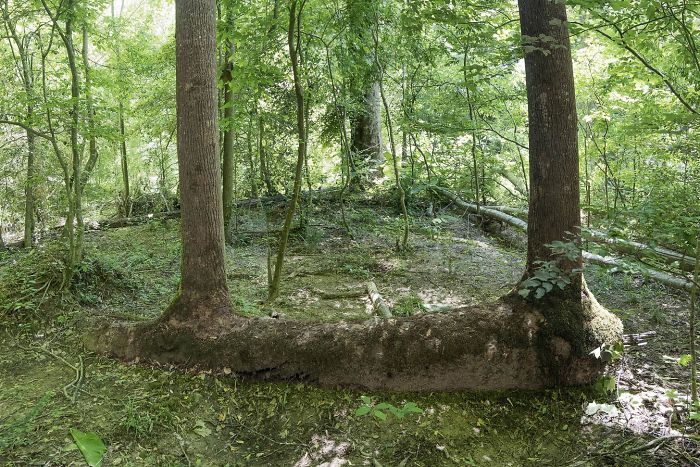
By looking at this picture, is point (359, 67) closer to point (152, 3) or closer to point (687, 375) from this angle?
point (687, 375)

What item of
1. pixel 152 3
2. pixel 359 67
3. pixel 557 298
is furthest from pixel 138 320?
pixel 152 3

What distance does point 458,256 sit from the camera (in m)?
7.72

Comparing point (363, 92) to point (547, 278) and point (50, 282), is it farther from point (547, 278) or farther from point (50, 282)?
point (547, 278)

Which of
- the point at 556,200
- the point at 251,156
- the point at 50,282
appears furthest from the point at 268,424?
the point at 251,156

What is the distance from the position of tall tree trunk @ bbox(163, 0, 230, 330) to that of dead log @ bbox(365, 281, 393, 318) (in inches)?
71.6

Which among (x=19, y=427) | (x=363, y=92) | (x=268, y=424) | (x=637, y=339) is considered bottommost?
(x=268, y=424)

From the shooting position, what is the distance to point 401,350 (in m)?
3.68

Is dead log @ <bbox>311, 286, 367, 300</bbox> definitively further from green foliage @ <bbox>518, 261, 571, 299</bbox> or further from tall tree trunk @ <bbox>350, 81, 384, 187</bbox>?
tall tree trunk @ <bbox>350, 81, 384, 187</bbox>

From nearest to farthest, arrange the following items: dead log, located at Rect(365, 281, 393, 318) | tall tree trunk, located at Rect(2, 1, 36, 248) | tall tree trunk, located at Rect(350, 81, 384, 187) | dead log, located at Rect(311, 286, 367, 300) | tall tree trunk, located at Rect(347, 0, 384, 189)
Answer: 1. dead log, located at Rect(365, 281, 393, 318)
2. dead log, located at Rect(311, 286, 367, 300)
3. tall tree trunk, located at Rect(347, 0, 384, 189)
4. tall tree trunk, located at Rect(2, 1, 36, 248)
5. tall tree trunk, located at Rect(350, 81, 384, 187)

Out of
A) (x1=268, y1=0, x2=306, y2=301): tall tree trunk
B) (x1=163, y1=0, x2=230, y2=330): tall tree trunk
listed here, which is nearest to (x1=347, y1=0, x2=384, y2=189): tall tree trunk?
(x1=268, y1=0, x2=306, y2=301): tall tree trunk

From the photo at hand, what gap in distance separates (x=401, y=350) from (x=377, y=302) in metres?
1.86

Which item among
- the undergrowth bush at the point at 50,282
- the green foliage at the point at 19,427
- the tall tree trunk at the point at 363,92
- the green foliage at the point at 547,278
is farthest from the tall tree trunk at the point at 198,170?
the tall tree trunk at the point at 363,92

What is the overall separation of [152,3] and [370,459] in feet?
54.0

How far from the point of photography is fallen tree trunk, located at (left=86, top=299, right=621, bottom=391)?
3.52m
